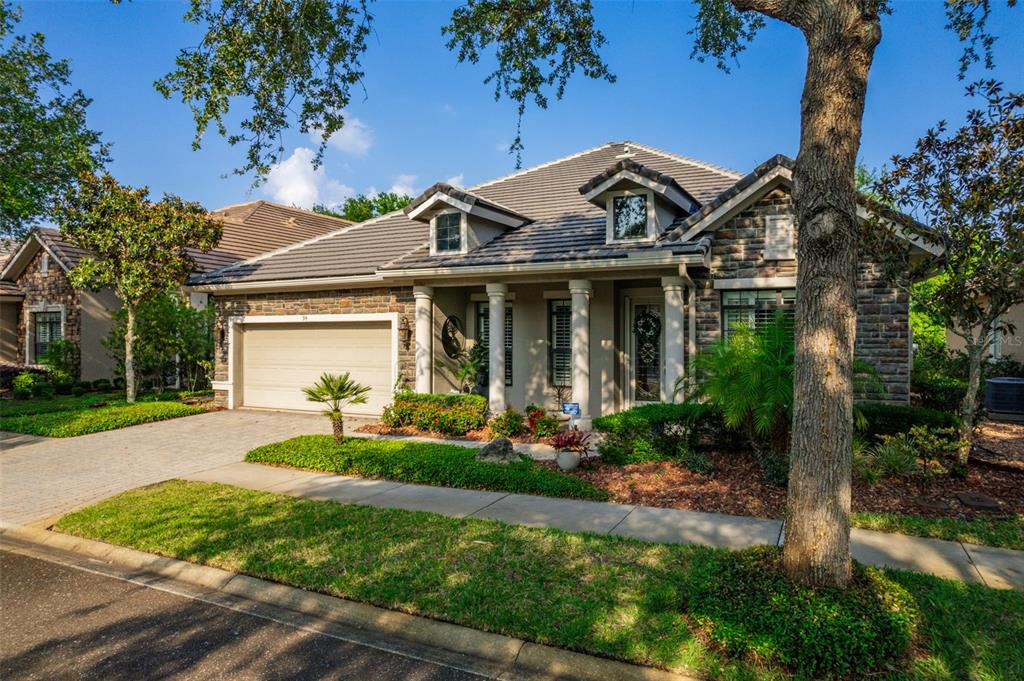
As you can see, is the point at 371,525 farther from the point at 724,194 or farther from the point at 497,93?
the point at 724,194

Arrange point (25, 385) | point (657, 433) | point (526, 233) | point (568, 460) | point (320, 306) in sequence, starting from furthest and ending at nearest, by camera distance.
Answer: point (25, 385)
point (320, 306)
point (526, 233)
point (657, 433)
point (568, 460)

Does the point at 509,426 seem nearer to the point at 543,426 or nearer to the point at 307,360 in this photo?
the point at 543,426

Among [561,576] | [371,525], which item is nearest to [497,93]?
[371,525]

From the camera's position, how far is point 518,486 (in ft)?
25.5

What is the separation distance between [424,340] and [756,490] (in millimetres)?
7923

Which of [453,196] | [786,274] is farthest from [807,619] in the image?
[453,196]

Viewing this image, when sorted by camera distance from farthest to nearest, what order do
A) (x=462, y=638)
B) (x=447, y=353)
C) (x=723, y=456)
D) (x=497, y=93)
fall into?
(x=447, y=353), (x=723, y=456), (x=497, y=93), (x=462, y=638)

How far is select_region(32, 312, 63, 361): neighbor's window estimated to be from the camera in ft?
70.6

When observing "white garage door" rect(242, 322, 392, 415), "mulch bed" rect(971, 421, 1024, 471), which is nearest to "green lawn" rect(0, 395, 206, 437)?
"white garage door" rect(242, 322, 392, 415)

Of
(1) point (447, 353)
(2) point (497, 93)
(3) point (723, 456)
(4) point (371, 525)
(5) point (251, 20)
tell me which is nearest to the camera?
(4) point (371, 525)

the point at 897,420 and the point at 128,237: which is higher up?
the point at 128,237

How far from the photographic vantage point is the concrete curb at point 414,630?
12.2ft

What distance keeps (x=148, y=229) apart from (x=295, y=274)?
4.07 m

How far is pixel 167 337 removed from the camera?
58.6 feet
